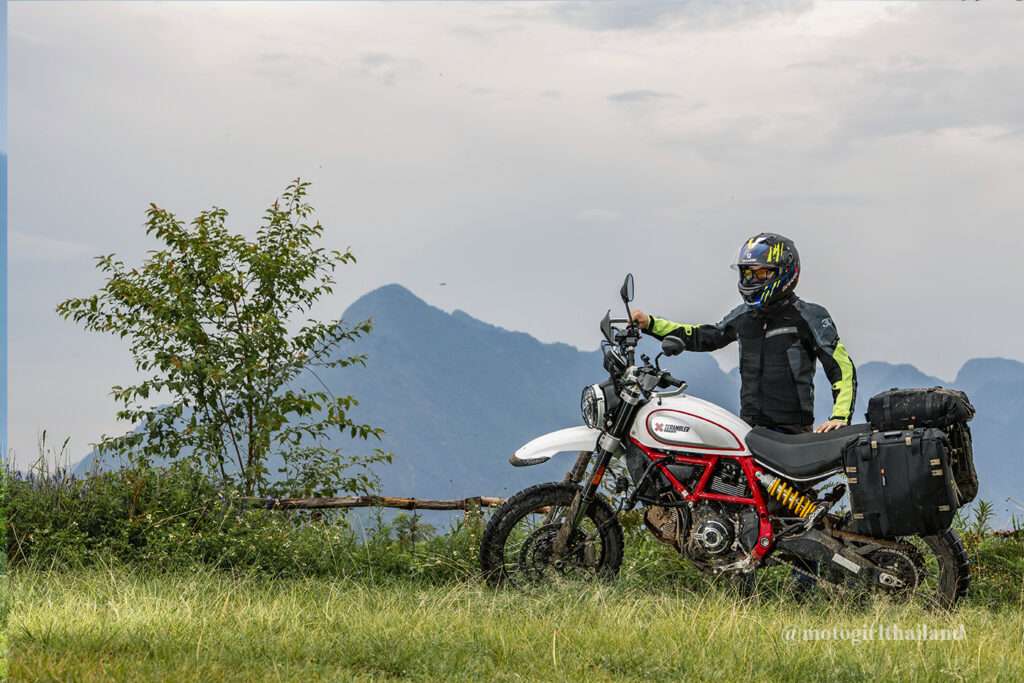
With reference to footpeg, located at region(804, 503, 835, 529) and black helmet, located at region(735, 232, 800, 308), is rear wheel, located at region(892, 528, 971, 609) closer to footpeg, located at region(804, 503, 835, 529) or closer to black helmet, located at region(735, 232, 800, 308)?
footpeg, located at region(804, 503, 835, 529)

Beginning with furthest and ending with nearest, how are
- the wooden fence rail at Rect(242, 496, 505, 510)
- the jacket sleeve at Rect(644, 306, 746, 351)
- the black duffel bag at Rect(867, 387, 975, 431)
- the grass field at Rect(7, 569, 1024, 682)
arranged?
1. the wooden fence rail at Rect(242, 496, 505, 510)
2. the jacket sleeve at Rect(644, 306, 746, 351)
3. the black duffel bag at Rect(867, 387, 975, 431)
4. the grass field at Rect(7, 569, 1024, 682)

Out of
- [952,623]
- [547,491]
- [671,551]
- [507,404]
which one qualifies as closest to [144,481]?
[547,491]

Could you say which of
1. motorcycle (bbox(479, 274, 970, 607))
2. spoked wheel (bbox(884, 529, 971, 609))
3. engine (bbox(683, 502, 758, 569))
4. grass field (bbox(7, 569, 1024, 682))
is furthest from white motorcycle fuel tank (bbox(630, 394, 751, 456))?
spoked wheel (bbox(884, 529, 971, 609))

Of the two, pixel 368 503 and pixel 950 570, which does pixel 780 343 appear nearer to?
pixel 950 570

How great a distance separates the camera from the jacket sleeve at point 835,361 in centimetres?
755

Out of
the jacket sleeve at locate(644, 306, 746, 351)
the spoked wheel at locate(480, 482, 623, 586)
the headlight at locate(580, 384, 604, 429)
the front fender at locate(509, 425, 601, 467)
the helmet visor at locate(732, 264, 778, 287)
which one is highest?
the helmet visor at locate(732, 264, 778, 287)

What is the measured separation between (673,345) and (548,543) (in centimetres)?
142

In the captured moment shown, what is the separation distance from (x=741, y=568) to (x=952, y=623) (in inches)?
47.8

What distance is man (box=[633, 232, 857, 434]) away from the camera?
7.68 metres

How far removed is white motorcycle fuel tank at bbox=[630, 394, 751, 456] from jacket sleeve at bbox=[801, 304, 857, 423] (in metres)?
0.57

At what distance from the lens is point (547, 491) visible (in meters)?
7.73

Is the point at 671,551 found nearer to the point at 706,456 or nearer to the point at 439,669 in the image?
the point at 706,456

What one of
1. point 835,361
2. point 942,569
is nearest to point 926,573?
point 942,569

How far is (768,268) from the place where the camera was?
771 cm
